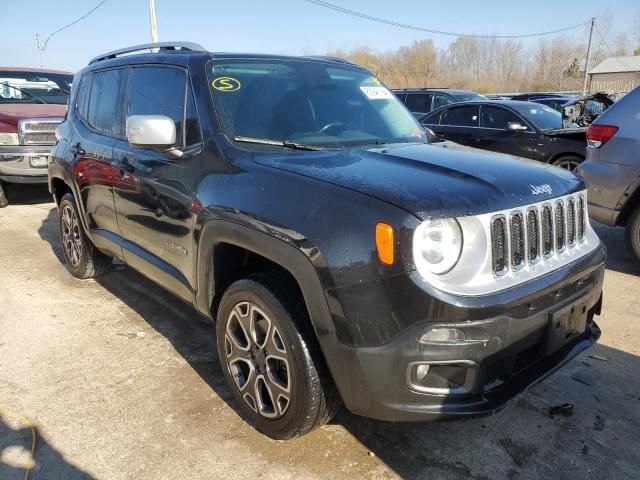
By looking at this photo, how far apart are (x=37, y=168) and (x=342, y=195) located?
24.6ft

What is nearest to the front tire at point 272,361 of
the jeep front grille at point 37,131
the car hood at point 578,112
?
the jeep front grille at point 37,131

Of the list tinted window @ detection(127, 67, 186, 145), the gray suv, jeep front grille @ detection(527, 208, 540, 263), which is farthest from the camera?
the gray suv

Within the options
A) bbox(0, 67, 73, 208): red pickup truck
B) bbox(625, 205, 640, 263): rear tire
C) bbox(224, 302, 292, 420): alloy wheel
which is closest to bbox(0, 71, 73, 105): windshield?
bbox(0, 67, 73, 208): red pickup truck

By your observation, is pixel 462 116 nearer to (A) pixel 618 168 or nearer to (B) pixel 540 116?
(B) pixel 540 116

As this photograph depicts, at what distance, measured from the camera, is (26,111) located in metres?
8.38

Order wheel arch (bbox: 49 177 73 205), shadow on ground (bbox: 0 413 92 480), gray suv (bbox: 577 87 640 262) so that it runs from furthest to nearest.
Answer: wheel arch (bbox: 49 177 73 205), gray suv (bbox: 577 87 640 262), shadow on ground (bbox: 0 413 92 480)

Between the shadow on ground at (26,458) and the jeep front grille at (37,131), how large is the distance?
21.2ft

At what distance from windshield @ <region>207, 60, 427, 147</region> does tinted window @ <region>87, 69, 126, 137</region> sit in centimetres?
116

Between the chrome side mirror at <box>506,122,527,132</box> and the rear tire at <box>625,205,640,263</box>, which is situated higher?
the chrome side mirror at <box>506,122,527,132</box>

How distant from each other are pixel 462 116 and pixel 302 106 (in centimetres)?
672

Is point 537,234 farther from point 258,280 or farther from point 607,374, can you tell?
point 607,374

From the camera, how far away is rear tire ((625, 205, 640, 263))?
4.88m

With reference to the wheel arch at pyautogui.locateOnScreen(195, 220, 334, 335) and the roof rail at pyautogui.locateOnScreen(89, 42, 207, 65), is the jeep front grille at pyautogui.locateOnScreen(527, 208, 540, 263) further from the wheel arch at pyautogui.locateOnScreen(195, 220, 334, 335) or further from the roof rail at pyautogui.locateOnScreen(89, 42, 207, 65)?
the roof rail at pyautogui.locateOnScreen(89, 42, 207, 65)

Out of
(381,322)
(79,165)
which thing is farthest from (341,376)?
(79,165)
